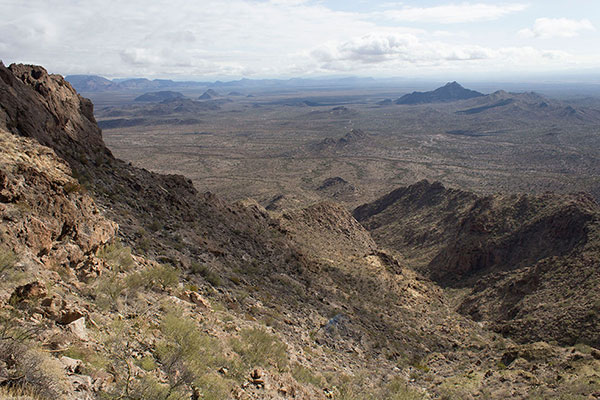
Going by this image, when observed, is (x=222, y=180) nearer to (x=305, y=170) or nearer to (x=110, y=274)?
(x=305, y=170)

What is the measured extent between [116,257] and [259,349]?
14.8 feet

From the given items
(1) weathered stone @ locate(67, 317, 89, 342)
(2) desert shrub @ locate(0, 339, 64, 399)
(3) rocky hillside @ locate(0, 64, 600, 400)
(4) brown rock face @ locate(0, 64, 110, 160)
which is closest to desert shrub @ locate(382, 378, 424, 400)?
(3) rocky hillside @ locate(0, 64, 600, 400)

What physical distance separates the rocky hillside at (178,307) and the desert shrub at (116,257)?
1.6 inches

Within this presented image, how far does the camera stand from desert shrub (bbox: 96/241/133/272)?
359 inches

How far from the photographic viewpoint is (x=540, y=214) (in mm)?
26094

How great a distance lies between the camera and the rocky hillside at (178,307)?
551 cm

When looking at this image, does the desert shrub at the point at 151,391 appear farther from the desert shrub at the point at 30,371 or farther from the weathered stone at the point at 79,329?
the weathered stone at the point at 79,329

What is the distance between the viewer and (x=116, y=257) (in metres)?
9.48

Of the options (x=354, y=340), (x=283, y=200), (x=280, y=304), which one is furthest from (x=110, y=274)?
(x=283, y=200)

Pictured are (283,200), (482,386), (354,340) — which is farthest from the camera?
(283,200)

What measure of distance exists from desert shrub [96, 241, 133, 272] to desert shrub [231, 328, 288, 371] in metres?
3.47

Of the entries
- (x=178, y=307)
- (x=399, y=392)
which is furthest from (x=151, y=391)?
(x=399, y=392)

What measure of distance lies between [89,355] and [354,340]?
9101 millimetres

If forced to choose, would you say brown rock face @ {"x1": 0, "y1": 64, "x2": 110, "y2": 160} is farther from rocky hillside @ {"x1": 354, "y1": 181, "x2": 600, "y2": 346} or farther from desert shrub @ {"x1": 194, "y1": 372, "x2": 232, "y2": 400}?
rocky hillside @ {"x1": 354, "y1": 181, "x2": 600, "y2": 346}
